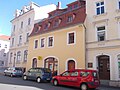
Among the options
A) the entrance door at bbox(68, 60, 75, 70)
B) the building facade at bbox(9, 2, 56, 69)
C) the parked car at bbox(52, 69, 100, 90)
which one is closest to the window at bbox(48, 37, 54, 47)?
the entrance door at bbox(68, 60, 75, 70)

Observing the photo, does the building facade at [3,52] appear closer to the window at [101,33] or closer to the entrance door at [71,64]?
the entrance door at [71,64]

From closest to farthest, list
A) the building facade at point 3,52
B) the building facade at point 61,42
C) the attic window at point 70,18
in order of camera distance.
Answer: the building facade at point 61,42 < the attic window at point 70,18 < the building facade at point 3,52

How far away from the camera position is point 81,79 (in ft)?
44.1

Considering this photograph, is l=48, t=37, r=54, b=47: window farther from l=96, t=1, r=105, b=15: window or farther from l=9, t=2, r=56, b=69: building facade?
l=96, t=1, r=105, b=15: window

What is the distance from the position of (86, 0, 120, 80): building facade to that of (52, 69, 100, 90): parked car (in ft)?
14.3

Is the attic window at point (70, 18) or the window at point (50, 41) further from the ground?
the attic window at point (70, 18)

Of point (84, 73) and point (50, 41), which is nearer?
point (84, 73)

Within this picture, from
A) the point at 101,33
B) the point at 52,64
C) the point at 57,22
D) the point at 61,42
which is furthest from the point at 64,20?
the point at 52,64

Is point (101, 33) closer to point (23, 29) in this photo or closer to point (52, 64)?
point (52, 64)

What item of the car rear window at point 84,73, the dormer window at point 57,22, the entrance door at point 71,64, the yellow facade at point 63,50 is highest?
the dormer window at point 57,22

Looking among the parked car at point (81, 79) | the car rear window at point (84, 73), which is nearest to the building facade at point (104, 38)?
the parked car at point (81, 79)

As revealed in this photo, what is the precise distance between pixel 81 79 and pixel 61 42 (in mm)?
9376

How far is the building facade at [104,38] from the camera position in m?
16.9

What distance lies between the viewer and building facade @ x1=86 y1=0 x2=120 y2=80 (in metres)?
16.9
